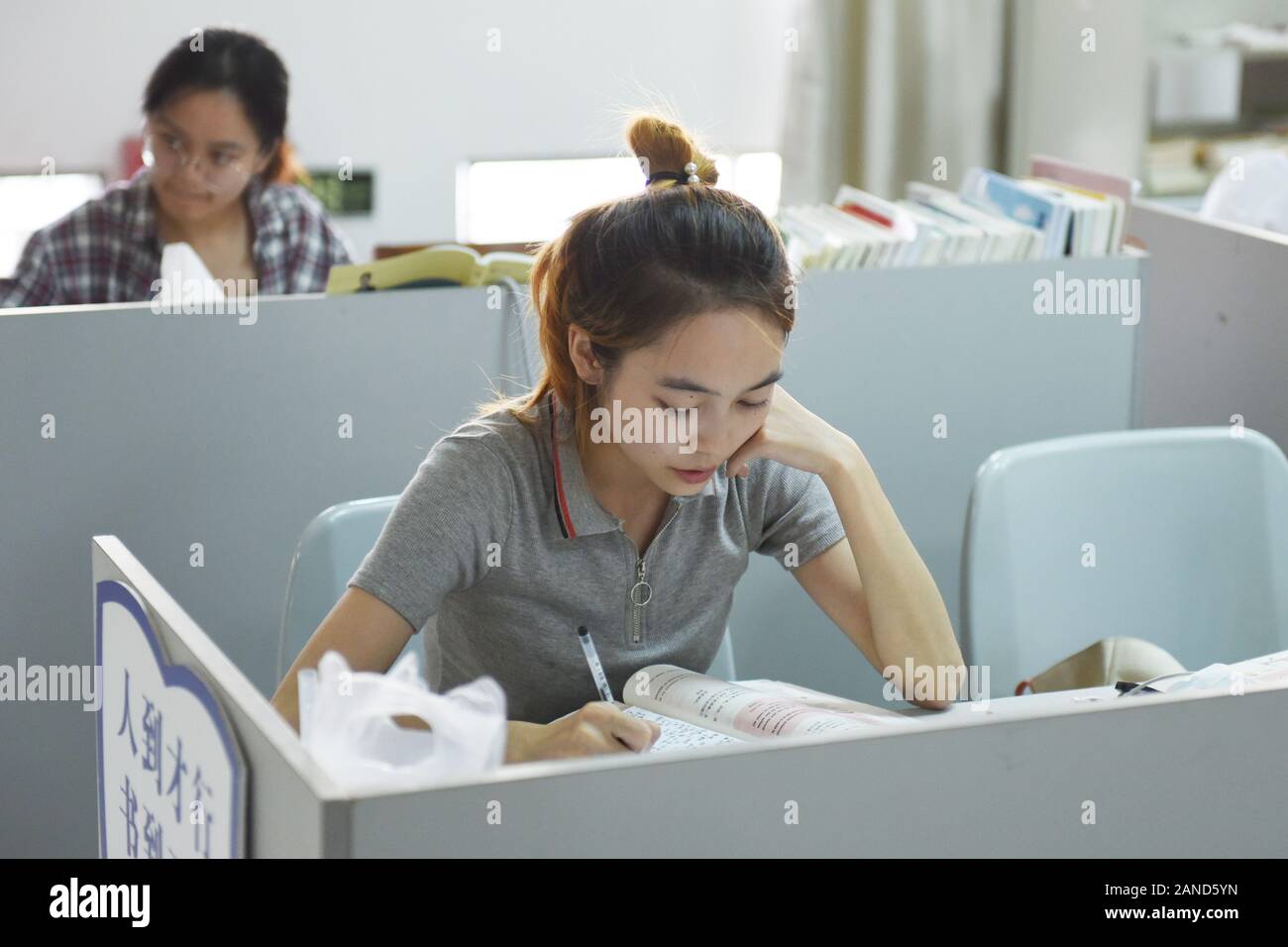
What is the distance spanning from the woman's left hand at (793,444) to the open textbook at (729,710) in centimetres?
22

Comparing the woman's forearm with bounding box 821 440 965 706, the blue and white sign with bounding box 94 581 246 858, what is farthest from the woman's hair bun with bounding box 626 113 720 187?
the blue and white sign with bounding box 94 581 246 858

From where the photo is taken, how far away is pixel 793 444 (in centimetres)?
147

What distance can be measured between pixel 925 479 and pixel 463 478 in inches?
38.6

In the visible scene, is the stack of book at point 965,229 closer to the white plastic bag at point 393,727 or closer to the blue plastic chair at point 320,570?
the blue plastic chair at point 320,570

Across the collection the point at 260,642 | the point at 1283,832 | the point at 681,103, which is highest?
the point at 681,103

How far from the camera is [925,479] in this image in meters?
2.20

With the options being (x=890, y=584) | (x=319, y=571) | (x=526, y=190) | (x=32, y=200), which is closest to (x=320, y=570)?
(x=319, y=571)

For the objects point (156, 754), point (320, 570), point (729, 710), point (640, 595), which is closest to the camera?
point (156, 754)

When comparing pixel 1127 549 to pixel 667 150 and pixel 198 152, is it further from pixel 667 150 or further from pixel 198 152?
pixel 198 152

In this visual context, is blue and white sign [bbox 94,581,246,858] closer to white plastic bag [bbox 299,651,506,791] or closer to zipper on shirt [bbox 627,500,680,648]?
white plastic bag [bbox 299,651,506,791]

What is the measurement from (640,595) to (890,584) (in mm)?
235
